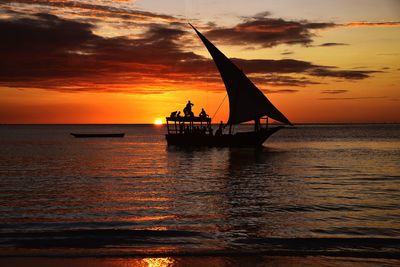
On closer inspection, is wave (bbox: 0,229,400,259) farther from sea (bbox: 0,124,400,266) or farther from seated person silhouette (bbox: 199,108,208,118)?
seated person silhouette (bbox: 199,108,208,118)

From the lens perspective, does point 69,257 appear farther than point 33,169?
No

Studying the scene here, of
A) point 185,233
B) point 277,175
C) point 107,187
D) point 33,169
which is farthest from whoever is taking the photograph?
point 33,169

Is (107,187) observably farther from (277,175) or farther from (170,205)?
(277,175)

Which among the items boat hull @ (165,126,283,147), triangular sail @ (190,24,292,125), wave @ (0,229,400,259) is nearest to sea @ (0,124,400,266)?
wave @ (0,229,400,259)

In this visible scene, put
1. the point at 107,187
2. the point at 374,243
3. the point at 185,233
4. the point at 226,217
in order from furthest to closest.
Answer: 1. the point at 107,187
2. the point at 226,217
3. the point at 185,233
4. the point at 374,243

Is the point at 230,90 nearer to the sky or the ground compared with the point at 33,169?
nearer to the sky

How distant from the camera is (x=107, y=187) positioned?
69.4 feet

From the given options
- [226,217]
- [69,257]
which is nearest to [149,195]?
[226,217]

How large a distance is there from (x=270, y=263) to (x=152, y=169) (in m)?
22.5

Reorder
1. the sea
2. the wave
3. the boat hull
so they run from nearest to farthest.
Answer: the wave
the sea
the boat hull

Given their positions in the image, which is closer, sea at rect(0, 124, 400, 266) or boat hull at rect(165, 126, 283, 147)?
sea at rect(0, 124, 400, 266)

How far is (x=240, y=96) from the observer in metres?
48.9

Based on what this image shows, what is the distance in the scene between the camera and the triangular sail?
47.8m

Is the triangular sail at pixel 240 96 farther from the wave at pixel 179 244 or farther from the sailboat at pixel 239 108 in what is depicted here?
the wave at pixel 179 244
